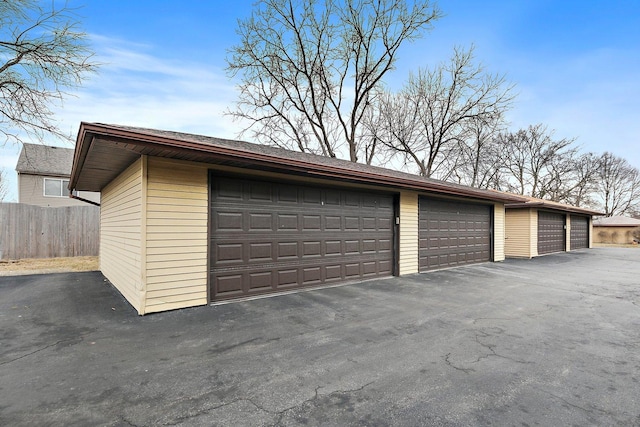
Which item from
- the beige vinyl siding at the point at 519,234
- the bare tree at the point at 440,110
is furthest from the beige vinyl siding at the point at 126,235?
the bare tree at the point at 440,110

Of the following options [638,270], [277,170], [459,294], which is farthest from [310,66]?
[638,270]

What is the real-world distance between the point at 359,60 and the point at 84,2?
44.3ft

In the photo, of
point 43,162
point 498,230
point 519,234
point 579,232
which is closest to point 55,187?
point 43,162

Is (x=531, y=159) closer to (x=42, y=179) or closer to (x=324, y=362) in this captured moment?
(x=324, y=362)

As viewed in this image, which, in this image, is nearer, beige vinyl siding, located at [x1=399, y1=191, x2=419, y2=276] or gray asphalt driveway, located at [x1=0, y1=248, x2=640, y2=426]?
gray asphalt driveway, located at [x1=0, y1=248, x2=640, y2=426]

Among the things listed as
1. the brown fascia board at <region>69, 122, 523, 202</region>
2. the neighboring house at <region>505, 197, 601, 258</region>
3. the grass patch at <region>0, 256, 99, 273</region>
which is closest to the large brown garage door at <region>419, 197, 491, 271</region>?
the brown fascia board at <region>69, 122, 523, 202</region>

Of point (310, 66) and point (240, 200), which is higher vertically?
point (310, 66)

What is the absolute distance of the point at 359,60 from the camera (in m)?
17.7

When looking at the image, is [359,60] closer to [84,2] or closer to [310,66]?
[310,66]

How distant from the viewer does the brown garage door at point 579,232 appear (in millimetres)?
17875

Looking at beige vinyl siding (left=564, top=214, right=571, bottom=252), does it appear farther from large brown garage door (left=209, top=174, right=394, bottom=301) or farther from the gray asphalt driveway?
large brown garage door (left=209, top=174, right=394, bottom=301)

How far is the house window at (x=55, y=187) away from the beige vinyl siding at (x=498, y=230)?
21.3 meters

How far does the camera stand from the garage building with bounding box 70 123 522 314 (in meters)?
4.65

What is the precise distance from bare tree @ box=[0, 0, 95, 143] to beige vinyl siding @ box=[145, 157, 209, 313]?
22.0 ft
